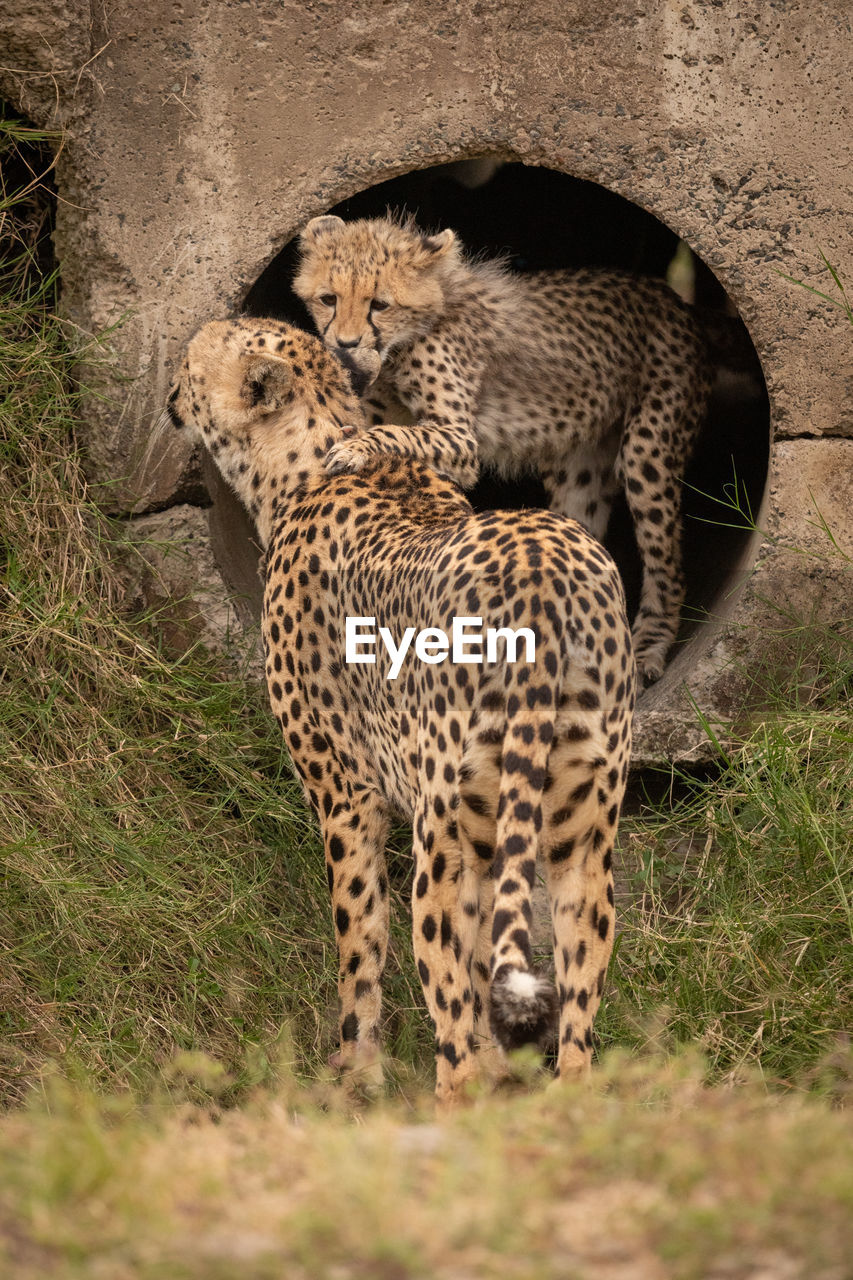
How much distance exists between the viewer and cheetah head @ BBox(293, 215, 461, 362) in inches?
203

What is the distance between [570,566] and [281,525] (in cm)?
125

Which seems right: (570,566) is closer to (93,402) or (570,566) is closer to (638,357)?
(93,402)

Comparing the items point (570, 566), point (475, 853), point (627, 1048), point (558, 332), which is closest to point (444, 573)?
point (570, 566)

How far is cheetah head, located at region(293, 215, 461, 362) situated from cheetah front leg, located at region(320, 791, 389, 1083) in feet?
5.47

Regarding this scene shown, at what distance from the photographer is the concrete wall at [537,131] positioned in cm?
484

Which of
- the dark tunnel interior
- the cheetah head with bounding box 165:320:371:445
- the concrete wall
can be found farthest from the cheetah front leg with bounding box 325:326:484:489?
the dark tunnel interior

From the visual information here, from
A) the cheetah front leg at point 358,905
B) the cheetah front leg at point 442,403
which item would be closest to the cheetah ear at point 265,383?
the cheetah front leg at point 442,403

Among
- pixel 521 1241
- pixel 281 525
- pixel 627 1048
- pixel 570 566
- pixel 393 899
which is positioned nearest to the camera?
pixel 521 1241

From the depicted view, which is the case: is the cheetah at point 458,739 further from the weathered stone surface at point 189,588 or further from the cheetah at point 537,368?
the cheetah at point 537,368

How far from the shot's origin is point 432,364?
17.6 feet

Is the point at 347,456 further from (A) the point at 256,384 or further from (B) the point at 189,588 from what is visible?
(B) the point at 189,588

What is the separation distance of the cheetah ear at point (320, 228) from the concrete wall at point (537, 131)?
117 mm

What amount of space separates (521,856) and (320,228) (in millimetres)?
2780

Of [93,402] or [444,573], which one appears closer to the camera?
[444,573]
